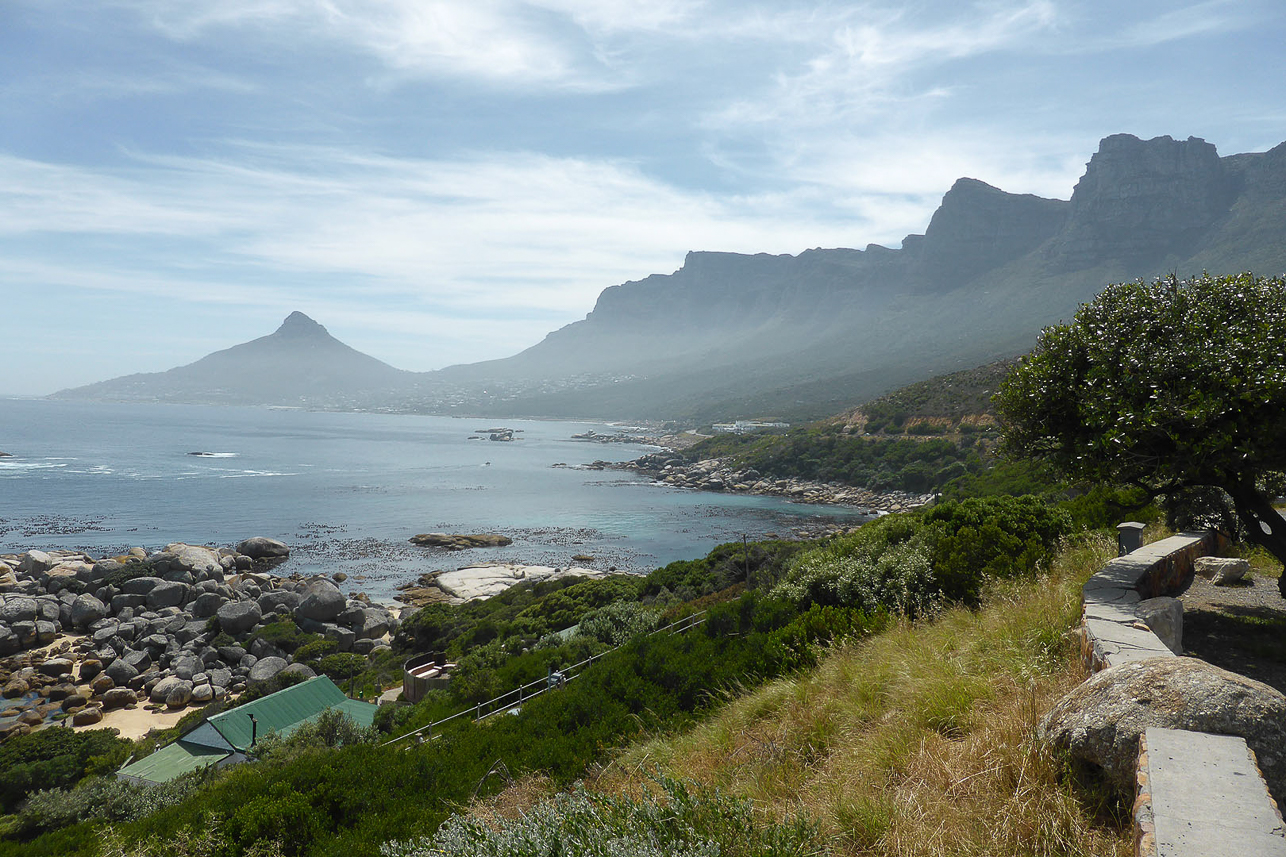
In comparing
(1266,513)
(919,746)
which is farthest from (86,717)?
(1266,513)

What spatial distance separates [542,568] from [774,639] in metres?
35.9

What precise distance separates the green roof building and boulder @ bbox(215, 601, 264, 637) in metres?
13.5

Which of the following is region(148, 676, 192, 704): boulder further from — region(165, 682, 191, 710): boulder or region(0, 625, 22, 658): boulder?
region(0, 625, 22, 658): boulder

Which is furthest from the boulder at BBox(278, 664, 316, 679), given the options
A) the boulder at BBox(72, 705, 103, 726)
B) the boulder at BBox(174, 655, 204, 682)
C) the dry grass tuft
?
the dry grass tuft

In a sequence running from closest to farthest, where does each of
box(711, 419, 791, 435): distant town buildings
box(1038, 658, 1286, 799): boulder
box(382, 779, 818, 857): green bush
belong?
box(382, 779, 818, 857): green bush
box(1038, 658, 1286, 799): boulder
box(711, 419, 791, 435): distant town buildings

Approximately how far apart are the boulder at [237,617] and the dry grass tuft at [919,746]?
1211 inches

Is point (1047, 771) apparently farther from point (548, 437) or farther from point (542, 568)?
point (548, 437)

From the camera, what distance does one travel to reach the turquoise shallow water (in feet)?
156

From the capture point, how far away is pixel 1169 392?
21.7ft

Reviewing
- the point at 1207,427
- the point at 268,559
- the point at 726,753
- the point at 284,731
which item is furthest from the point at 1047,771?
the point at 268,559

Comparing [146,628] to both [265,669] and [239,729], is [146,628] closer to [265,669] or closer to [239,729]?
Answer: [265,669]

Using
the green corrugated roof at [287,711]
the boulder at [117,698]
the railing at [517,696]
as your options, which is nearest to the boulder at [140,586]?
the boulder at [117,698]

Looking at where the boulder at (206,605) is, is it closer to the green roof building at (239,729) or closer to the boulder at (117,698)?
the boulder at (117,698)

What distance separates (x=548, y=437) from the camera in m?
166
